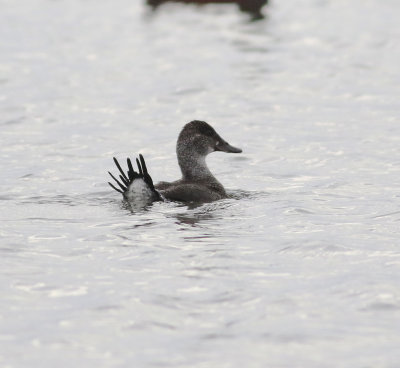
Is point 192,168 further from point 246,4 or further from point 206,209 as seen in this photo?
point 246,4

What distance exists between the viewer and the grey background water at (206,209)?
6.65m

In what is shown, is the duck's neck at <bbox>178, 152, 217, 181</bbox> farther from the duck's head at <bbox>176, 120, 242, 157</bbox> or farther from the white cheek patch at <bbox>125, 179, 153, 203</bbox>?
the white cheek patch at <bbox>125, 179, 153, 203</bbox>

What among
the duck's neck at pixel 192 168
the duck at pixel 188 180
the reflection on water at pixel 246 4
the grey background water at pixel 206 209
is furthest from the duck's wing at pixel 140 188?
the reflection on water at pixel 246 4

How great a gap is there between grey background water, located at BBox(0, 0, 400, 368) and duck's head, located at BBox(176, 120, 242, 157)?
0.59 metres

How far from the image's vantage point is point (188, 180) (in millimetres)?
11219

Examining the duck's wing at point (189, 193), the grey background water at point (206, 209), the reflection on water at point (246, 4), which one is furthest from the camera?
the reflection on water at point (246, 4)

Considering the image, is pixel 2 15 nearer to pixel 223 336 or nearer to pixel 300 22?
pixel 300 22

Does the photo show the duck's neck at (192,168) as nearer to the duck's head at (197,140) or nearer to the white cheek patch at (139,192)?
the duck's head at (197,140)

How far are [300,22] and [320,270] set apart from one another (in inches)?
796

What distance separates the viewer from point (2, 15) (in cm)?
2875

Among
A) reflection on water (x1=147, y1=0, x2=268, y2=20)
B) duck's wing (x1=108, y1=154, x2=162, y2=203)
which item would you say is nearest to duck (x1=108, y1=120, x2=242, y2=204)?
duck's wing (x1=108, y1=154, x2=162, y2=203)

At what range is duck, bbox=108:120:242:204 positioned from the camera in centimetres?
1000

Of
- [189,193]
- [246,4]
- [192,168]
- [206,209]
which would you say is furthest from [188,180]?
[246,4]

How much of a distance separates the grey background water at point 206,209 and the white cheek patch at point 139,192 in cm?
13
